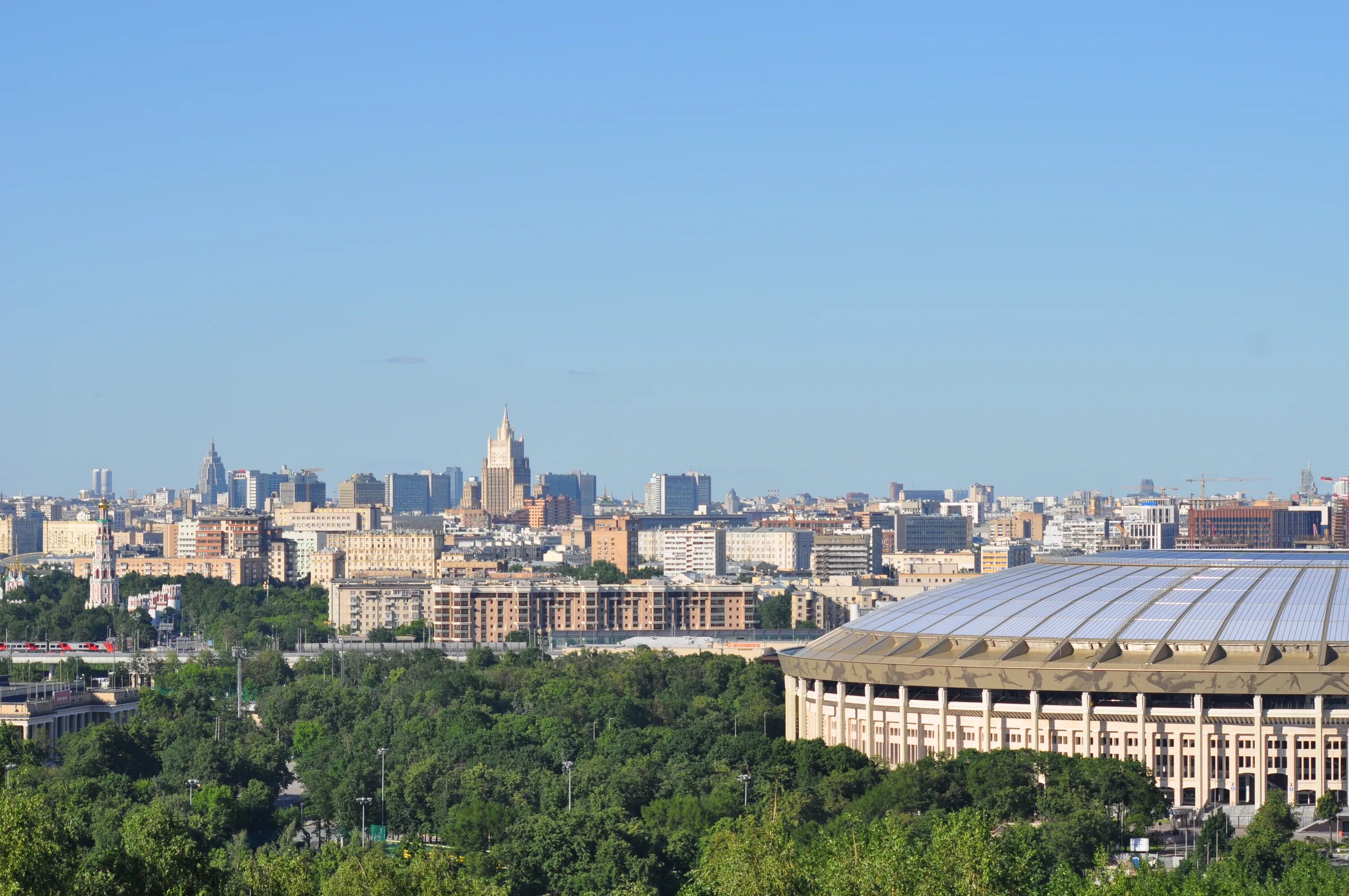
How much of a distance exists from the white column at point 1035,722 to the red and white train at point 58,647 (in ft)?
245

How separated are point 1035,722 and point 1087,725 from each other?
5.03 feet

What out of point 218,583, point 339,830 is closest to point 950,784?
point 339,830

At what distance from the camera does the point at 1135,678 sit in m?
67.2

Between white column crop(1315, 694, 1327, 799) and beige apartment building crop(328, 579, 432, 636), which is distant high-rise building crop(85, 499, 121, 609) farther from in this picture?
white column crop(1315, 694, 1327, 799)

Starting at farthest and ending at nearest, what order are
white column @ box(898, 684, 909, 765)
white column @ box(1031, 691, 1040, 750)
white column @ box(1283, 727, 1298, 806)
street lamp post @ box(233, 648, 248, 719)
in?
street lamp post @ box(233, 648, 248, 719) → white column @ box(898, 684, 909, 765) → white column @ box(1031, 691, 1040, 750) → white column @ box(1283, 727, 1298, 806)

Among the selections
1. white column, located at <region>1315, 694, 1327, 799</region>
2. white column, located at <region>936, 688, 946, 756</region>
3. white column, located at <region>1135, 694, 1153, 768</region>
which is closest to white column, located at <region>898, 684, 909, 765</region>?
white column, located at <region>936, 688, 946, 756</region>

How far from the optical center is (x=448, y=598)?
15900cm

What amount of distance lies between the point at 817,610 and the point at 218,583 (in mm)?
48679

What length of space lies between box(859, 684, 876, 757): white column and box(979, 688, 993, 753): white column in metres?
3.92

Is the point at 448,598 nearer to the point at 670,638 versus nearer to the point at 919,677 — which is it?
the point at 670,638

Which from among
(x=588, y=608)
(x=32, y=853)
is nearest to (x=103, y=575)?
(x=588, y=608)

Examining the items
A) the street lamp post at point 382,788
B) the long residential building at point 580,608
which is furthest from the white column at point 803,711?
the long residential building at point 580,608

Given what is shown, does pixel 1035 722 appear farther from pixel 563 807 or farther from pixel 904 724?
pixel 563 807

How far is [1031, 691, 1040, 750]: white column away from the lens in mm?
69000
